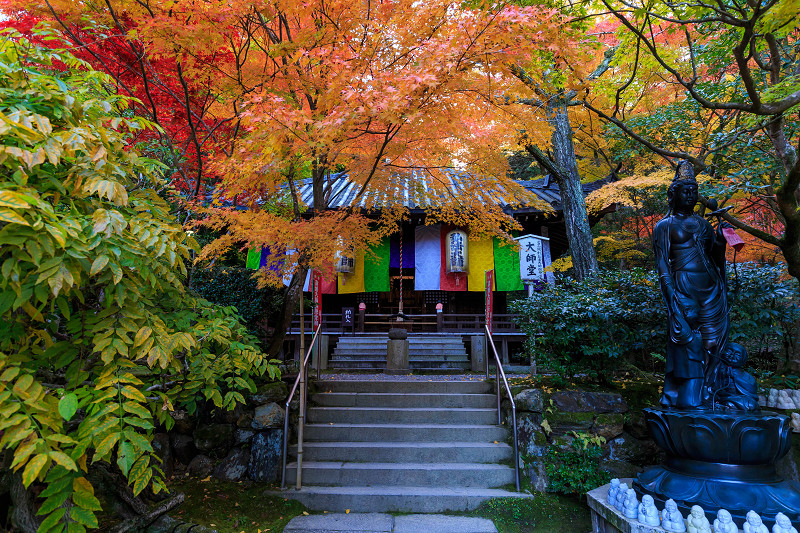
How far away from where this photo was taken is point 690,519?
12.0 ft

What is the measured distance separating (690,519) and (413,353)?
8.95 metres

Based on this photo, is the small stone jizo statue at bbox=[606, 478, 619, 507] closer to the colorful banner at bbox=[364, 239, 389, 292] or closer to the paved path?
the paved path

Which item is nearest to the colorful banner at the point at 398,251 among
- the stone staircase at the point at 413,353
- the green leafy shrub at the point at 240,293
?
the stone staircase at the point at 413,353

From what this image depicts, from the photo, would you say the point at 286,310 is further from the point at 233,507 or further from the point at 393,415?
the point at 233,507

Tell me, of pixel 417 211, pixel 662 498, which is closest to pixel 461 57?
pixel 662 498

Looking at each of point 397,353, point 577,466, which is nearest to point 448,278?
point 397,353

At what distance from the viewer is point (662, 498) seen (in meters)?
4.28

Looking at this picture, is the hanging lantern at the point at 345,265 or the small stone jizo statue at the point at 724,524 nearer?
the small stone jizo statue at the point at 724,524

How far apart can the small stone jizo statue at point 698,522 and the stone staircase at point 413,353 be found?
8.16m

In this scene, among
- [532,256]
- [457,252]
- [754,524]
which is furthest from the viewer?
[457,252]

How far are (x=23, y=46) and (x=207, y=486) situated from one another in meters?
5.38

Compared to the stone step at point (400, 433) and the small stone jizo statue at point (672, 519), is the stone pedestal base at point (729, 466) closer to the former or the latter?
the small stone jizo statue at point (672, 519)

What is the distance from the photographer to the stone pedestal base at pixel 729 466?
394cm

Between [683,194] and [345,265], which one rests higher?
[683,194]
